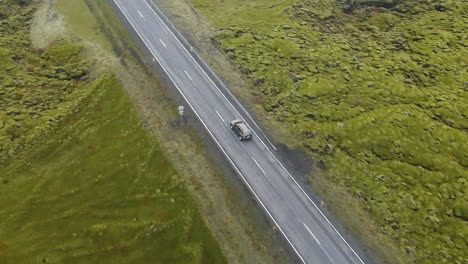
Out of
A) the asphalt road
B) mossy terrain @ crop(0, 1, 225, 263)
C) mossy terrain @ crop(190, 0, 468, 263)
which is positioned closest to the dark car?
the asphalt road

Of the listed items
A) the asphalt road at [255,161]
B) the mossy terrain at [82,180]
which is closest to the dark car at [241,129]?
the asphalt road at [255,161]

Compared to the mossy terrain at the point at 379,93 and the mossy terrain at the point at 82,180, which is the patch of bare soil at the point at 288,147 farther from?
the mossy terrain at the point at 82,180

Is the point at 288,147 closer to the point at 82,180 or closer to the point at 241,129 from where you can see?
→ the point at 241,129

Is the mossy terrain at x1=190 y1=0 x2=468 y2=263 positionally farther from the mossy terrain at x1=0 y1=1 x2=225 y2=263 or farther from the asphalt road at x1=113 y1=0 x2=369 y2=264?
the mossy terrain at x1=0 y1=1 x2=225 y2=263

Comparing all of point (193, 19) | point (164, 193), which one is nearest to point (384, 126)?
point (164, 193)

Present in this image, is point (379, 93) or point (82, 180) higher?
point (82, 180)

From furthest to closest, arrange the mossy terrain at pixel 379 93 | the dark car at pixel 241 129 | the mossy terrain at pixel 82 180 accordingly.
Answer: the dark car at pixel 241 129 → the mossy terrain at pixel 379 93 → the mossy terrain at pixel 82 180

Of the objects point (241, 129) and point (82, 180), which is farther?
point (241, 129)

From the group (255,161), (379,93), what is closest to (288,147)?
(255,161)

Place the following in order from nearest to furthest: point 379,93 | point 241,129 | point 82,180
Answer: point 82,180, point 241,129, point 379,93
